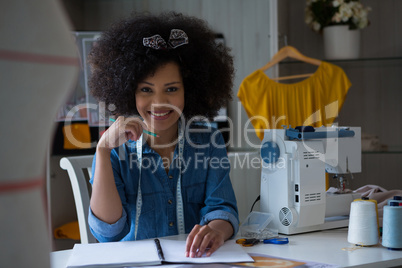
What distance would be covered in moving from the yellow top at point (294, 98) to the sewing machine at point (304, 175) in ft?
3.45

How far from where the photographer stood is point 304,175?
1447 mm

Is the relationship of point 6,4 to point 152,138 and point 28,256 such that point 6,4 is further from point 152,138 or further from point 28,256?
point 152,138

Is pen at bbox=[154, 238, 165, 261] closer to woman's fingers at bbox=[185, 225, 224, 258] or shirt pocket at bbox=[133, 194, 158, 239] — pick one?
woman's fingers at bbox=[185, 225, 224, 258]

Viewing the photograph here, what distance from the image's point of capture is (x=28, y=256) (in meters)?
0.28

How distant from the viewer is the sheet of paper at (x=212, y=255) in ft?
3.61

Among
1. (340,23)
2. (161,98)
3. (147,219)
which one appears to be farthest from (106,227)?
(340,23)

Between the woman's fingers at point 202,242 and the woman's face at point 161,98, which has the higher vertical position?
the woman's face at point 161,98

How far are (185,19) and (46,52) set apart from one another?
1467 mm

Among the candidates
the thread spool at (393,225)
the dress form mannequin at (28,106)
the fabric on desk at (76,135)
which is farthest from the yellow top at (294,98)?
the dress form mannequin at (28,106)

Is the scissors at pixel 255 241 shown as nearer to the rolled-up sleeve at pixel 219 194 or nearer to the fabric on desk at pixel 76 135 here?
the rolled-up sleeve at pixel 219 194

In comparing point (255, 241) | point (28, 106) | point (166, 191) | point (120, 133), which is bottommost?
point (255, 241)

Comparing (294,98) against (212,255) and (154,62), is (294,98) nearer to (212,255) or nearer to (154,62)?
(154,62)

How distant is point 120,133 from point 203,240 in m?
0.41

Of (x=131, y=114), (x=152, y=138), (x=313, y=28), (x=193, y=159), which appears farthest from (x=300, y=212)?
(x=313, y=28)
